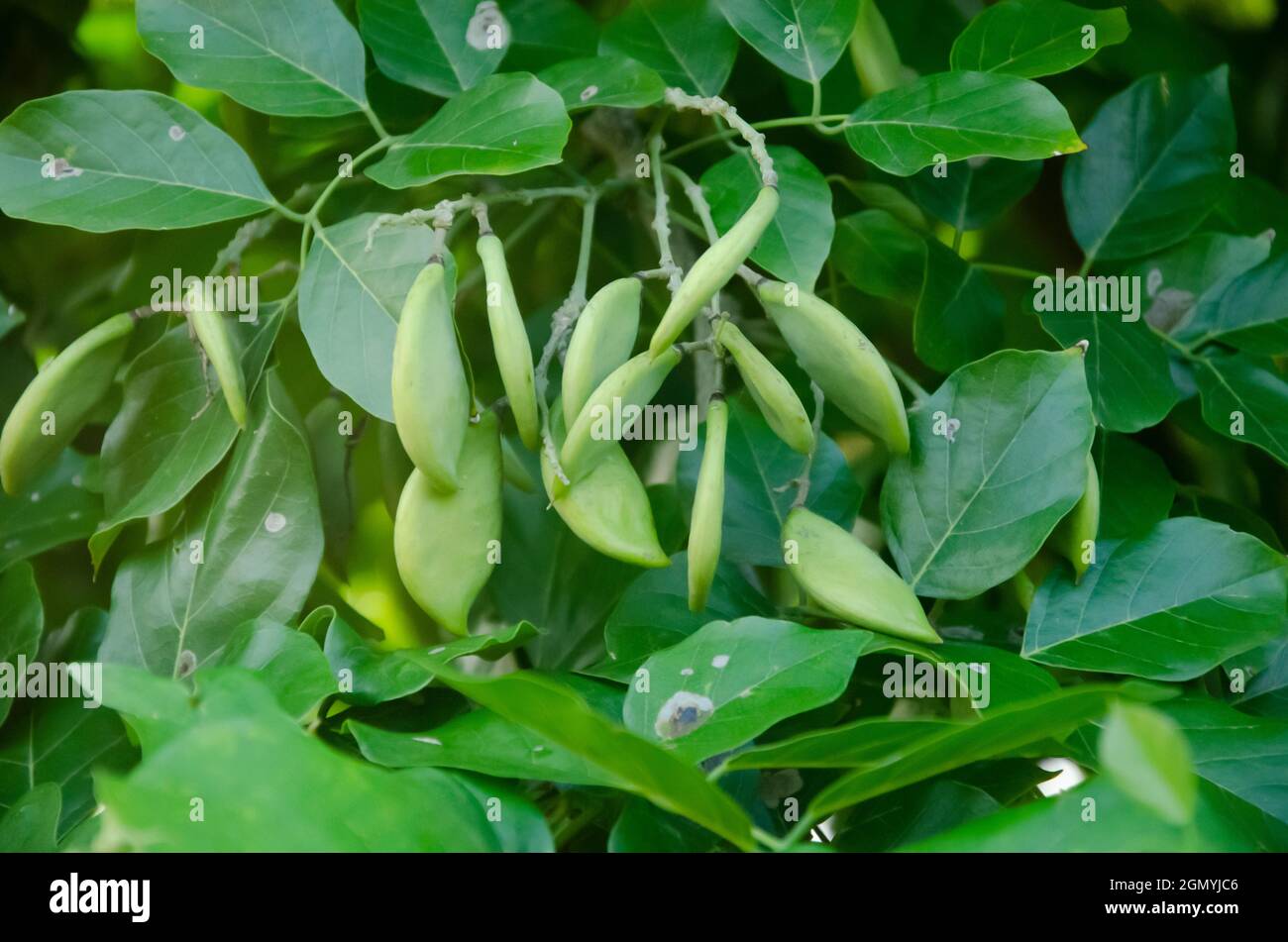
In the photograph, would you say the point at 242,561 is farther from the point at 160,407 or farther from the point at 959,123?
the point at 959,123

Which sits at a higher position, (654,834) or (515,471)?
(515,471)

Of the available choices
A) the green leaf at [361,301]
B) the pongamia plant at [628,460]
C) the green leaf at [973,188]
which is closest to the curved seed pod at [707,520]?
the pongamia plant at [628,460]

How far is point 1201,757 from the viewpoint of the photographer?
0.36 metres

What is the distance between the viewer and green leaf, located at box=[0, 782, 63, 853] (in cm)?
37

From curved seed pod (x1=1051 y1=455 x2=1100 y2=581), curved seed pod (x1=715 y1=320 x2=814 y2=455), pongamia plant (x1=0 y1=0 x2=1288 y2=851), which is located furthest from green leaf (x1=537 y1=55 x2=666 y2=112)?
curved seed pod (x1=1051 y1=455 x2=1100 y2=581)

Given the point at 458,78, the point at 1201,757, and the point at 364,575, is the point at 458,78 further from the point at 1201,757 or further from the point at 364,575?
the point at 1201,757

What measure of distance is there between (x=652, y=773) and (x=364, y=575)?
12.1 inches

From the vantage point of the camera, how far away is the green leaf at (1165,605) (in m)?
0.37

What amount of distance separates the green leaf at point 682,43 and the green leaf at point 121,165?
0.17 metres

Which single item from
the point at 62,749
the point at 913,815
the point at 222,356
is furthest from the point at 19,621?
the point at 913,815

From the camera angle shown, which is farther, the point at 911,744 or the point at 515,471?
the point at 515,471

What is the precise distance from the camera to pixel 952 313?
45 centimetres

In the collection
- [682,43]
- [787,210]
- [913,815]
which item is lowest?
[913,815]

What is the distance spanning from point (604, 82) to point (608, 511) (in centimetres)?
18
